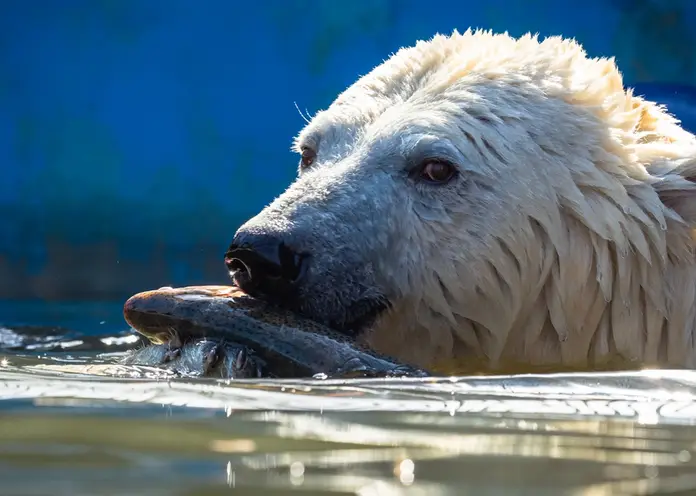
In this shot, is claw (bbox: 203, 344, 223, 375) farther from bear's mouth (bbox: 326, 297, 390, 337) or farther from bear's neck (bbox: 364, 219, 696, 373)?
bear's neck (bbox: 364, 219, 696, 373)

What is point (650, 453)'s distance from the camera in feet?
3.19

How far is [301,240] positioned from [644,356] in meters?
1.01

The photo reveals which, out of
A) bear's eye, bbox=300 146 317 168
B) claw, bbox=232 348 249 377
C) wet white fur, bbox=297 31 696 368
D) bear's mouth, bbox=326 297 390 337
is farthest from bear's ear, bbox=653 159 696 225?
claw, bbox=232 348 249 377

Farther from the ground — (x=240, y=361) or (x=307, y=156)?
(x=307, y=156)

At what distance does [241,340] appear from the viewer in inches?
81.7

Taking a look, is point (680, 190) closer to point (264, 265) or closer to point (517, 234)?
point (517, 234)

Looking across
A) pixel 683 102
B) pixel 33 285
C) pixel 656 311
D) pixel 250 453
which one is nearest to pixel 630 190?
pixel 656 311

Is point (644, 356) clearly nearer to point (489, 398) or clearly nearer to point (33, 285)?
point (489, 398)

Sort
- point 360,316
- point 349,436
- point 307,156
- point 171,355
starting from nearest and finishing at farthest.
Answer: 1. point 349,436
2. point 171,355
3. point 360,316
4. point 307,156

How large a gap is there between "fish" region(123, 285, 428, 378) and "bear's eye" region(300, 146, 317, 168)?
2.79 ft

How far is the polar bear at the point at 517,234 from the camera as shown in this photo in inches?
102

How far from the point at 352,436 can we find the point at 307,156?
2.15 m

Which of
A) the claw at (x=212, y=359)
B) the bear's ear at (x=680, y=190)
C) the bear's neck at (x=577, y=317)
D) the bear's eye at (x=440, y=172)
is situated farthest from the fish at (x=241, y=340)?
the bear's ear at (x=680, y=190)

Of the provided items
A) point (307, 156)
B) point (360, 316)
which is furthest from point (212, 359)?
point (307, 156)
